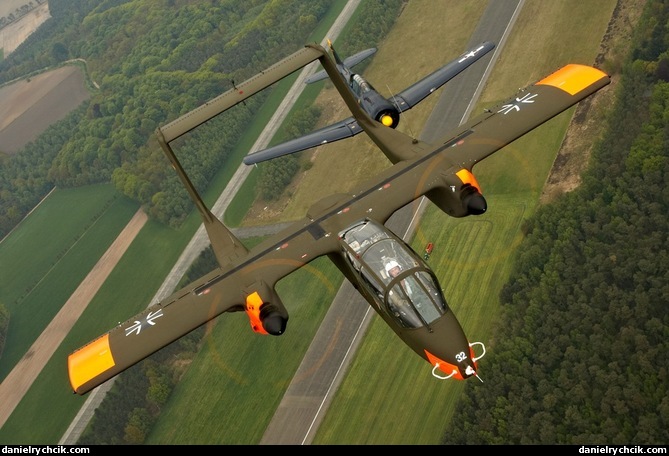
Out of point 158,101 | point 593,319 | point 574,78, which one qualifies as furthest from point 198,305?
point 158,101

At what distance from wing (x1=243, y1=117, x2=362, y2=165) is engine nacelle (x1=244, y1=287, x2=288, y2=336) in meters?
26.1

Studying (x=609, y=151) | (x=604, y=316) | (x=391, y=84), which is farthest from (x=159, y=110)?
(x=604, y=316)

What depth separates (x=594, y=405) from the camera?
43875mm

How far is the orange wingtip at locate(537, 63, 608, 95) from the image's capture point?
44781 mm

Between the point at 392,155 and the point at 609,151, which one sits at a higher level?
the point at 392,155

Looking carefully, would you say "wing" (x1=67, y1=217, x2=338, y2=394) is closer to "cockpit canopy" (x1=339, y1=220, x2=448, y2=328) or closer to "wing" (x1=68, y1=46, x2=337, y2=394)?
"wing" (x1=68, y1=46, x2=337, y2=394)

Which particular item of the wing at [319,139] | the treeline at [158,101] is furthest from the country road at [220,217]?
the wing at [319,139]

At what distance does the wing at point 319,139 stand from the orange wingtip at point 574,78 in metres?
20.1

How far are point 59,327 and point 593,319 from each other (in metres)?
62.7

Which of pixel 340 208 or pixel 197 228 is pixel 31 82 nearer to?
pixel 197 228

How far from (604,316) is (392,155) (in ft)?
64.8

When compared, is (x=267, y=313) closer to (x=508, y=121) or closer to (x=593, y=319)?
(x=508, y=121)

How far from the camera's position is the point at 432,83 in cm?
6316

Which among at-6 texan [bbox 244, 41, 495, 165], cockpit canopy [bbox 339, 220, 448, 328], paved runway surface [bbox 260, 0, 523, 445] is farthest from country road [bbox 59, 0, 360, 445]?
cockpit canopy [bbox 339, 220, 448, 328]
